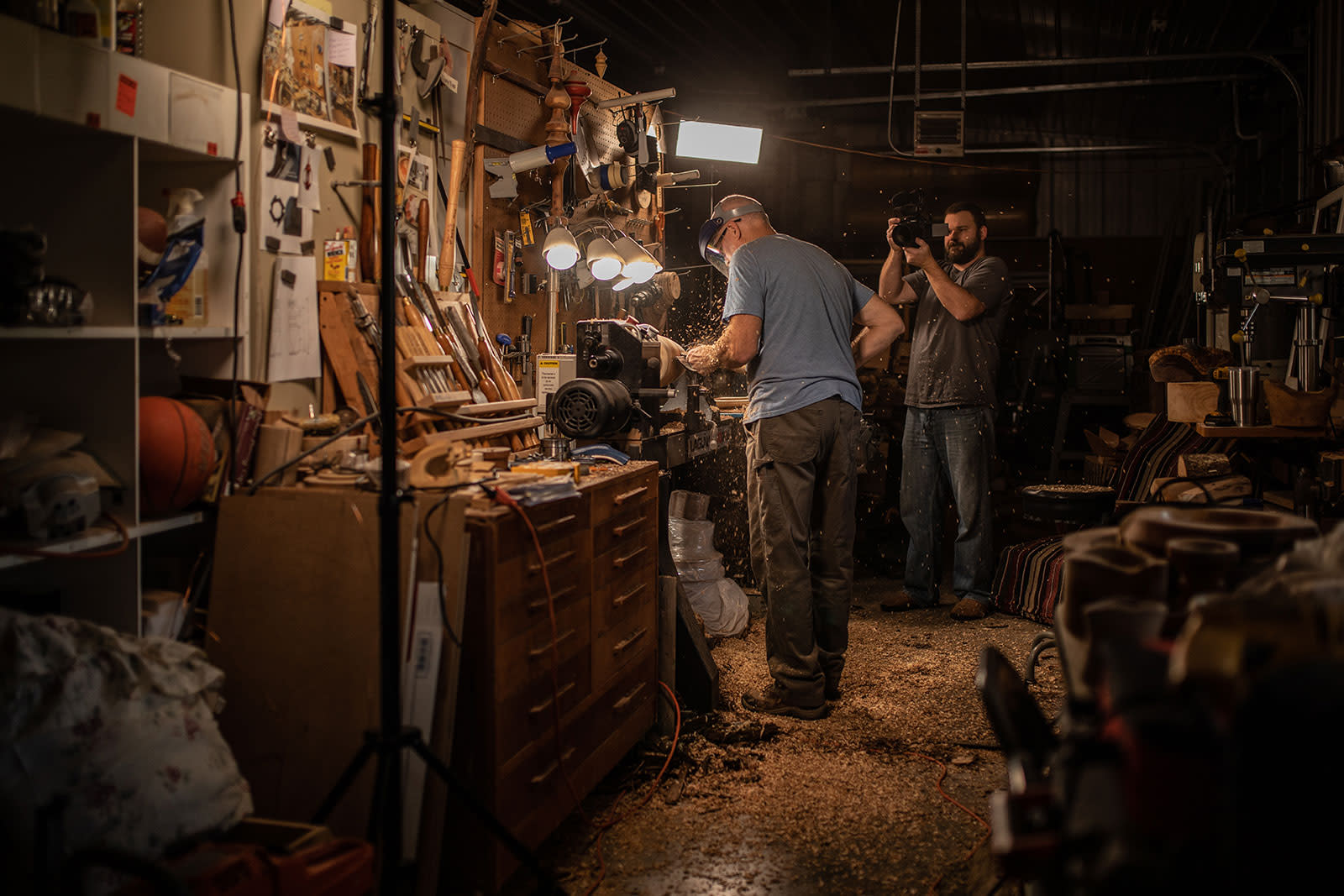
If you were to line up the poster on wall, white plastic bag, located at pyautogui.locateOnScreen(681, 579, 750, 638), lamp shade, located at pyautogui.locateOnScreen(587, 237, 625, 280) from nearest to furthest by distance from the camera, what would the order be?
the poster on wall
lamp shade, located at pyautogui.locateOnScreen(587, 237, 625, 280)
white plastic bag, located at pyautogui.locateOnScreen(681, 579, 750, 638)

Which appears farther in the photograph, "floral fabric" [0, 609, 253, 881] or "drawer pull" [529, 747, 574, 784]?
"drawer pull" [529, 747, 574, 784]

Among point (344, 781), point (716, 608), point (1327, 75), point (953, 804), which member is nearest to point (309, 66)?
point (344, 781)

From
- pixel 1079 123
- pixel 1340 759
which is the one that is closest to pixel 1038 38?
pixel 1079 123

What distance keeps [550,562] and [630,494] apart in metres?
0.58

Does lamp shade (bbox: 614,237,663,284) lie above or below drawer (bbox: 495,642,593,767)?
above

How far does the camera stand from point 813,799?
286 centimetres

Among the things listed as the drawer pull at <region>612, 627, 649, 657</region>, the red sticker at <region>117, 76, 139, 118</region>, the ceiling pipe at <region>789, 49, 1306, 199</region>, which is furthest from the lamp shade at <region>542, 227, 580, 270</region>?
the ceiling pipe at <region>789, 49, 1306, 199</region>

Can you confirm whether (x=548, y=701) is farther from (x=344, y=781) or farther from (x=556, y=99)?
(x=556, y=99)

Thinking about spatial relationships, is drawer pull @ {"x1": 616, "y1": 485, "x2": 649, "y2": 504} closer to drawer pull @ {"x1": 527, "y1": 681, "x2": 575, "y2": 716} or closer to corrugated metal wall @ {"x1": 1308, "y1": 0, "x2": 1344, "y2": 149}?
drawer pull @ {"x1": 527, "y1": 681, "x2": 575, "y2": 716}

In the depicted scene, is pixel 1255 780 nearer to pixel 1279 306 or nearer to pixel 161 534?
pixel 161 534

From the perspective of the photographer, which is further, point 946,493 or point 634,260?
point 946,493

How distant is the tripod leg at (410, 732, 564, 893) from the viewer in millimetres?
1862

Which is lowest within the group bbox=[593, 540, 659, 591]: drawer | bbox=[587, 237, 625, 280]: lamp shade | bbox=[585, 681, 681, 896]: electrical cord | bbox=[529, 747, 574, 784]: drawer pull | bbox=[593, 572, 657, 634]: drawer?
bbox=[585, 681, 681, 896]: electrical cord

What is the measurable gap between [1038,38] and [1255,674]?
8029mm
